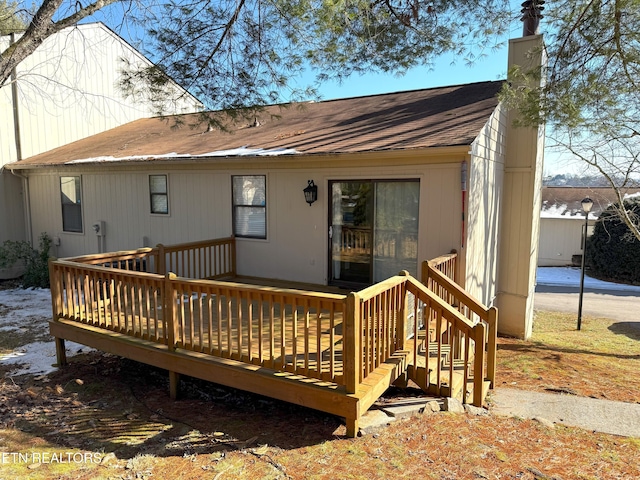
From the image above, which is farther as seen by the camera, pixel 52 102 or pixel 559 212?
pixel 559 212

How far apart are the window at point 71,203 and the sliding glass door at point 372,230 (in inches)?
281

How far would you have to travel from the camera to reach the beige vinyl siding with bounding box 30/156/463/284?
634 cm

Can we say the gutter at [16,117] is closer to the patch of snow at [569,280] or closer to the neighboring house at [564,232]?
the patch of snow at [569,280]

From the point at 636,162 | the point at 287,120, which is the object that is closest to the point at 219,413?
the point at 287,120

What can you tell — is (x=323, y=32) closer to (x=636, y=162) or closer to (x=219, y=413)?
(x=219, y=413)

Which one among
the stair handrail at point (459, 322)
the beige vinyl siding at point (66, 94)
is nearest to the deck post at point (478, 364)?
the stair handrail at point (459, 322)

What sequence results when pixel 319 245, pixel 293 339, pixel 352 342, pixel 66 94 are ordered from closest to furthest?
pixel 352 342
pixel 293 339
pixel 319 245
pixel 66 94

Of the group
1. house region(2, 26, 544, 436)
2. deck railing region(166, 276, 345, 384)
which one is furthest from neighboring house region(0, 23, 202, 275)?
deck railing region(166, 276, 345, 384)

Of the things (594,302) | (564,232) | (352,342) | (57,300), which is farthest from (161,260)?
(564,232)

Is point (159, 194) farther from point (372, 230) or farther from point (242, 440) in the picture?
point (242, 440)

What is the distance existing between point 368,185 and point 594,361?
4.84 metres

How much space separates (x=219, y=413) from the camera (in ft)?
14.7

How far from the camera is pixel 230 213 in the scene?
835 cm

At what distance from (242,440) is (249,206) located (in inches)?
197
